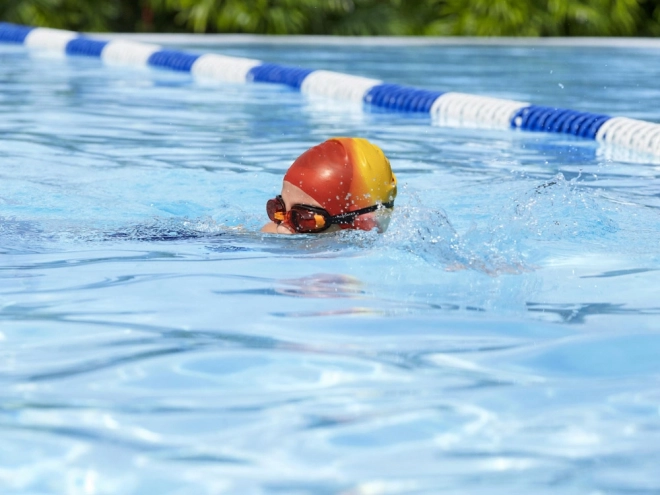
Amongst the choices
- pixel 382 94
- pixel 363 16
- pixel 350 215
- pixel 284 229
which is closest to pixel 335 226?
pixel 350 215

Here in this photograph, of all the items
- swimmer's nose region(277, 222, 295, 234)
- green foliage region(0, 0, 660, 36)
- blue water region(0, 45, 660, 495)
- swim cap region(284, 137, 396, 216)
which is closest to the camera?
blue water region(0, 45, 660, 495)

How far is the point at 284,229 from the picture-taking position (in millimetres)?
3609

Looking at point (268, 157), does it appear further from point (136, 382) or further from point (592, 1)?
point (592, 1)

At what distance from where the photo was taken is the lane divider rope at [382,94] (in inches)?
247

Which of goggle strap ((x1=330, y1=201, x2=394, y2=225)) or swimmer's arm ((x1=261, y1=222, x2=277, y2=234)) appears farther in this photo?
swimmer's arm ((x1=261, y1=222, x2=277, y2=234))

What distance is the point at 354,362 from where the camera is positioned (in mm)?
2348

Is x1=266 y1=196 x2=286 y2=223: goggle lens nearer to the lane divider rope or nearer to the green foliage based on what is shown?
the lane divider rope

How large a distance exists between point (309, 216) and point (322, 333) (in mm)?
1014

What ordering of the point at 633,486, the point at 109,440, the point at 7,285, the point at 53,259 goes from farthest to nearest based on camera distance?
the point at 53,259, the point at 7,285, the point at 109,440, the point at 633,486

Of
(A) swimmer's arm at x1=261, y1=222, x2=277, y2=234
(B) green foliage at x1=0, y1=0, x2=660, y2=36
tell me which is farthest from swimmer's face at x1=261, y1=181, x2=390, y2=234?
(B) green foliage at x1=0, y1=0, x2=660, y2=36

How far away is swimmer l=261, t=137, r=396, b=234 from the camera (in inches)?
137

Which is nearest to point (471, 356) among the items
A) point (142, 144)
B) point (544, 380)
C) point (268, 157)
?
point (544, 380)

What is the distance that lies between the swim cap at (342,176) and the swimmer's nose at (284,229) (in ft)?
0.50

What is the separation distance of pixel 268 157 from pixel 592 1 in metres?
8.36
